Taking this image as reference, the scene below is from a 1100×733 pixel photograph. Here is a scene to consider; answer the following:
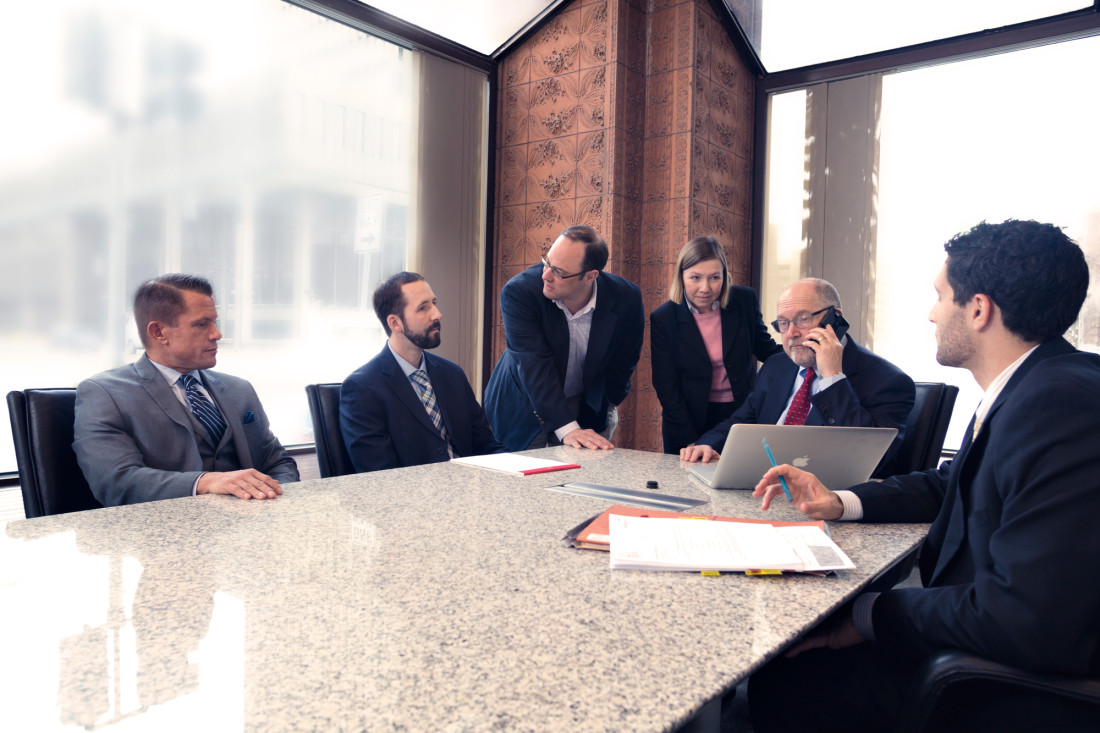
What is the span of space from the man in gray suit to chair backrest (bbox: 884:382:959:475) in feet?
6.16

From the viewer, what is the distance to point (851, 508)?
149 cm

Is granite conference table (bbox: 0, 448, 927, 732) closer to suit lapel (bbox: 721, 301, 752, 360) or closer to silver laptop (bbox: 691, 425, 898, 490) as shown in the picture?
silver laptop (bbox: 691, 425, 898, 490)

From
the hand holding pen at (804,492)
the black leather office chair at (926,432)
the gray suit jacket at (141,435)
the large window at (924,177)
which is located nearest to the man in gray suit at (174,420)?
the gray suit jacket at (141,435)

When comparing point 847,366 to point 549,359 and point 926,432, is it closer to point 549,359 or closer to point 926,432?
point 926,432

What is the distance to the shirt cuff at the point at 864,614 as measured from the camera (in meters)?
1.12

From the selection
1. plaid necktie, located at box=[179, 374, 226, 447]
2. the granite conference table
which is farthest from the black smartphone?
plaid necktie, located at box=[179, 374, 226, 447]

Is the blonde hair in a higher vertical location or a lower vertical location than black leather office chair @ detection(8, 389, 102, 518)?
higher

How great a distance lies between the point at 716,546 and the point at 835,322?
1461mm

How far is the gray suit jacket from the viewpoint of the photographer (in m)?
1.71

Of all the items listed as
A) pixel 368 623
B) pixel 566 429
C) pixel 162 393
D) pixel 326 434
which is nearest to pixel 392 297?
pixel 326 434

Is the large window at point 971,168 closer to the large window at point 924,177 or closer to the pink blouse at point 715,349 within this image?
the large window at point 924,177

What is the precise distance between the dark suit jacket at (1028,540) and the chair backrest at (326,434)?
172cm

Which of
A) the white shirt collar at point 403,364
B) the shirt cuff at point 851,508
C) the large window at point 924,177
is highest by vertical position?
the large window at point 924,177

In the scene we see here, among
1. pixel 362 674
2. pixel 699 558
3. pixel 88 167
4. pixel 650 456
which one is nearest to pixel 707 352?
pixel 650 456
